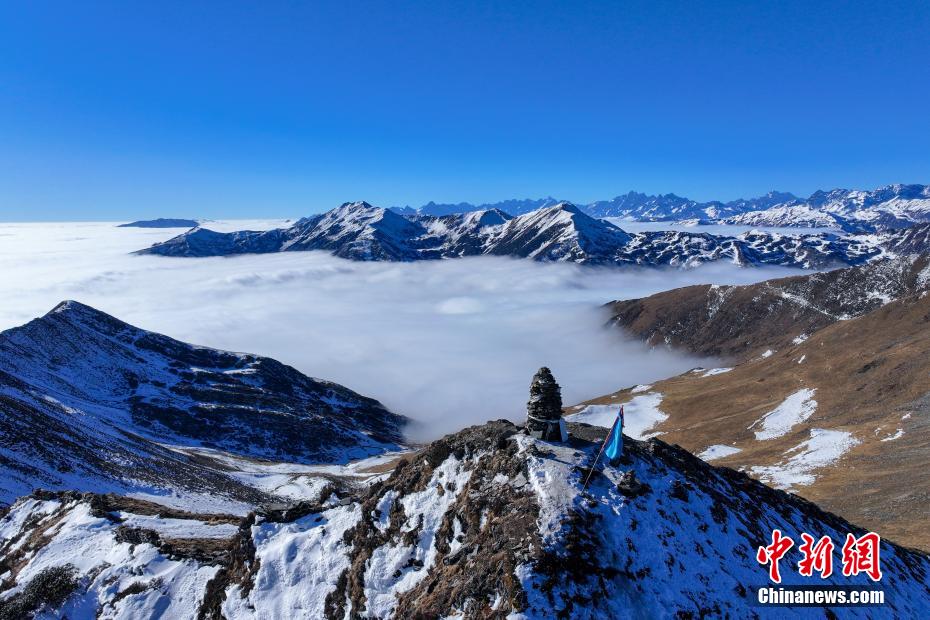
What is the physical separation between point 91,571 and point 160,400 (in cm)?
15448

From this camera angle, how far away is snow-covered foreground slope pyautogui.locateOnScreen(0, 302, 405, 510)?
78562mm

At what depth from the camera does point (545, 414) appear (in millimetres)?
28875

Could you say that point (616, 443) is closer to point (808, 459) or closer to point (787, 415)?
point (808, 459)

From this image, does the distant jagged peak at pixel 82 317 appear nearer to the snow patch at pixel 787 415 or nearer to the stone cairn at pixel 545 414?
the stone cairn at pixel 545 414

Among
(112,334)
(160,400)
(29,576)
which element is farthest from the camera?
(112,334)

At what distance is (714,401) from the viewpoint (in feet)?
427

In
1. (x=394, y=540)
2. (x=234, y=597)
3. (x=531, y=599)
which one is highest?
(x=531, y=599)

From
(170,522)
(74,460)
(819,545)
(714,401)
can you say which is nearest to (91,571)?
(170,522)

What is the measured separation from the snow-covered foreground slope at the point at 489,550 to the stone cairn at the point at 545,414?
72 centimetres

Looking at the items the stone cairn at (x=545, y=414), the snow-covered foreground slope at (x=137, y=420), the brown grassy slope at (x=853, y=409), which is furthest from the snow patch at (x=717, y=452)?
the snow-covered foreground slope at (x=137, y=420)

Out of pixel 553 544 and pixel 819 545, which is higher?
pixel 553 544

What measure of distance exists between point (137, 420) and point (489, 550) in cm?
16342

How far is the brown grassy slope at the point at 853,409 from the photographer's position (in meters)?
55.7

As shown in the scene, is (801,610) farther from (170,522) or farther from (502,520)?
(170,522)
